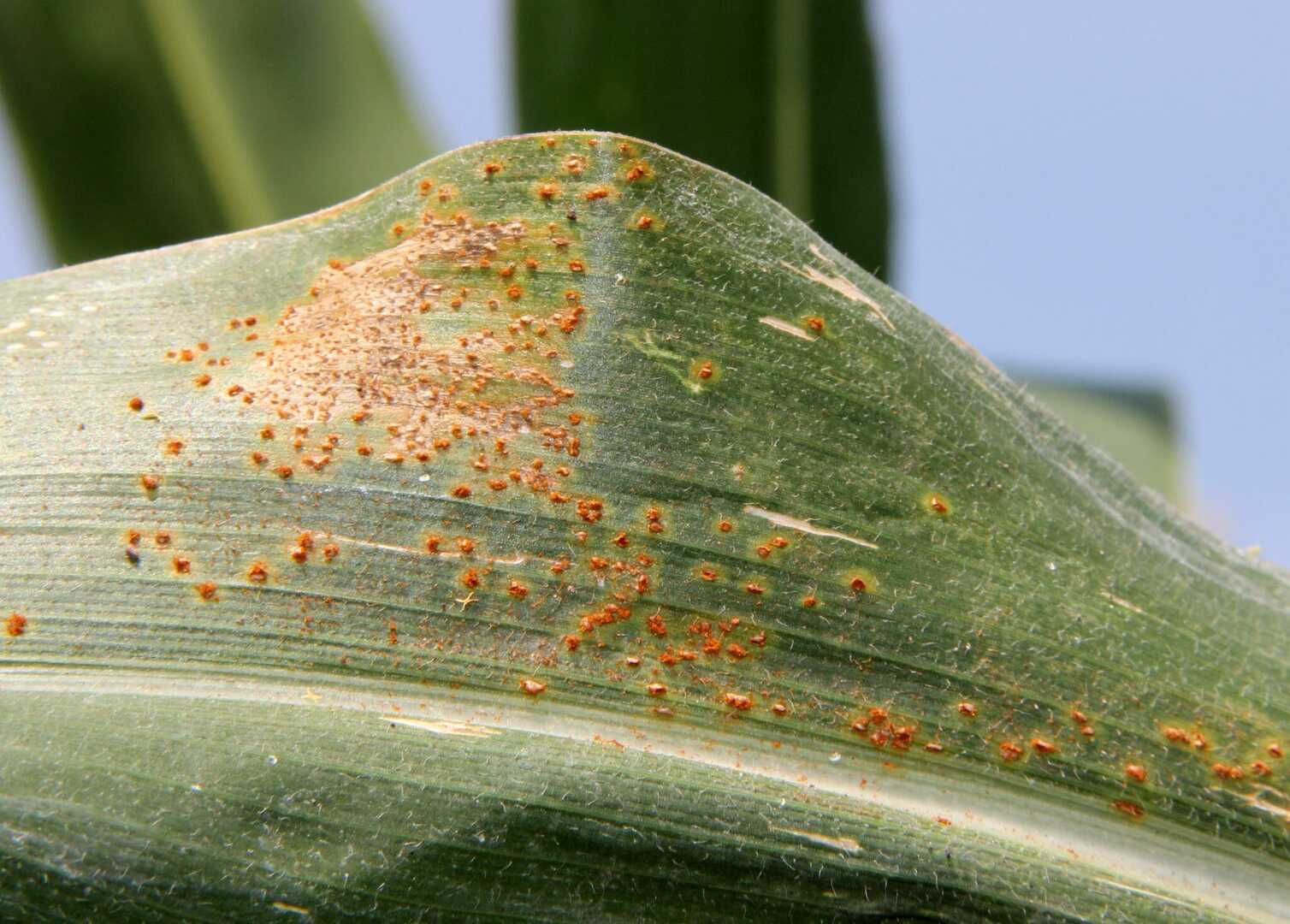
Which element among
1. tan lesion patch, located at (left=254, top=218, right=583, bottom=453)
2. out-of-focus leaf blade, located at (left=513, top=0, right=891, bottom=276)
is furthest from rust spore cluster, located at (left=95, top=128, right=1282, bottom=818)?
out-of-focus leaf blade, located at (left=513, top=0, right=891, bottom=276)

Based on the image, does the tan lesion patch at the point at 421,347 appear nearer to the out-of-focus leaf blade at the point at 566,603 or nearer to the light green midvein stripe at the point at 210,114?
the out-of-focus leaf blade at the point at 566,603

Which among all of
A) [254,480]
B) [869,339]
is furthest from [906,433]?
[254,480]

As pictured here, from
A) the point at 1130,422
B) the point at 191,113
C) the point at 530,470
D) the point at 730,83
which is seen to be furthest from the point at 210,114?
the point at 1130,422

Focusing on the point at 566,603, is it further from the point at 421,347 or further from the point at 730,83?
the point at 730,83

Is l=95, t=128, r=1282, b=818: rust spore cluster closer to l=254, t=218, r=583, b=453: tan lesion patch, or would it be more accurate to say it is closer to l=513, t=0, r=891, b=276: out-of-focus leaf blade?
l=254, t=218, r=583, b=453: tan lesion patch

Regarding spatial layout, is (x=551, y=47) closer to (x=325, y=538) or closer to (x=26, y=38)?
(x=26, y=38)

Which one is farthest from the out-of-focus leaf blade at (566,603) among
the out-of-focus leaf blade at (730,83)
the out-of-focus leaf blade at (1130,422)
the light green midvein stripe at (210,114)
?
the out-of-focus leaf blade at (1130,422)

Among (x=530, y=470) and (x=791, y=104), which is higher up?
(x=791, y=104)
